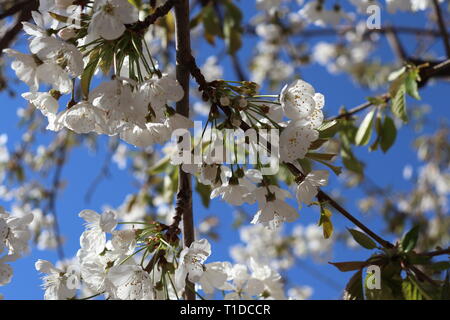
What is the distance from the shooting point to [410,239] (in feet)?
3.94

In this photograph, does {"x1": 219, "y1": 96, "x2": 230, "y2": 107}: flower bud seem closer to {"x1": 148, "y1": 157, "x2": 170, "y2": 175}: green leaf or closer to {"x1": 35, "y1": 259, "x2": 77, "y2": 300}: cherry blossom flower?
{"x1": 35, "y1": 259, "x2": 77, "y2": 300}: cherry blossom flower

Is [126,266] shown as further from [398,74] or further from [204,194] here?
[398,74]

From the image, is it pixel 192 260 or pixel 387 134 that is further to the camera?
pixel 387 134

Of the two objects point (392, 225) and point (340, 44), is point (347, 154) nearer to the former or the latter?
point (392, 225)

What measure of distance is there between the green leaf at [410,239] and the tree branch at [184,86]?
0.55m

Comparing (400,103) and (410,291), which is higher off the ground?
(400,103)

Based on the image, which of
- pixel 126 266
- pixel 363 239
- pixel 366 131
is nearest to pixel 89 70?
pixel 126 266

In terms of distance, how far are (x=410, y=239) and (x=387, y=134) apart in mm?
809

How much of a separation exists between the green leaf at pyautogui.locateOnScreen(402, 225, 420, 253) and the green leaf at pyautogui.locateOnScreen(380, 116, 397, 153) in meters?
0.78

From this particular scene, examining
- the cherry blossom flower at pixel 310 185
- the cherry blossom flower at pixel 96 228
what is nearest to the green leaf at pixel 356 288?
the cherry blossom flower at pixel 310 185

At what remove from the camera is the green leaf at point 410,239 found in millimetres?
1195

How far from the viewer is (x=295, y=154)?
3.51 ft
